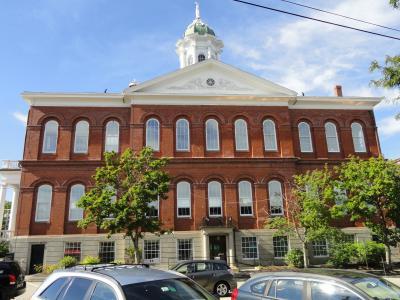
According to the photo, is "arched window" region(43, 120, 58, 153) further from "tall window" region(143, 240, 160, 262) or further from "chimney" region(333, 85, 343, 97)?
"chimney" region(333, 85, 343, 97)

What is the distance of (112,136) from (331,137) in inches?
700

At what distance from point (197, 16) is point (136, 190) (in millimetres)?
31085

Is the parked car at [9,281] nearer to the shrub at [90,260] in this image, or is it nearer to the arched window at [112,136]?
the shrub at [90,260]

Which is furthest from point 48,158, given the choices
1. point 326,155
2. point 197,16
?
point 197,16

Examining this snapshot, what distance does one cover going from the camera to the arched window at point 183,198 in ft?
89.2

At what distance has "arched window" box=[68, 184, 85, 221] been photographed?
2674 cm

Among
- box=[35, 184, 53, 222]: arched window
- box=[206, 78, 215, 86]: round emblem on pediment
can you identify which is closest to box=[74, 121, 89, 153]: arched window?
box=[35, 184, 53, 222]: arched window

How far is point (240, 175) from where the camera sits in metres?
28.1

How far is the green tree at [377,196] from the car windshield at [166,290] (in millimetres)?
19158

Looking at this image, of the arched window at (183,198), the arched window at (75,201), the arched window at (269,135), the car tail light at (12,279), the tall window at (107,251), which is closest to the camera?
the car tail light at (12,279)

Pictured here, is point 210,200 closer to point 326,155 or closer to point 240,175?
point 240,175

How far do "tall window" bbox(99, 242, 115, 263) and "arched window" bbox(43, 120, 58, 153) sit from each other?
8061 mm

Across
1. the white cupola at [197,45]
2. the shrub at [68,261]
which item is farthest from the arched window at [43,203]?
the white cupola at [197,45]

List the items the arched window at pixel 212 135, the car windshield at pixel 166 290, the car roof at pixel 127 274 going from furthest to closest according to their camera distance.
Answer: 1. the arched window at pixel 212 135
2. the car roof at pixel 127 274
3. the car windshield at pixel 166 290
